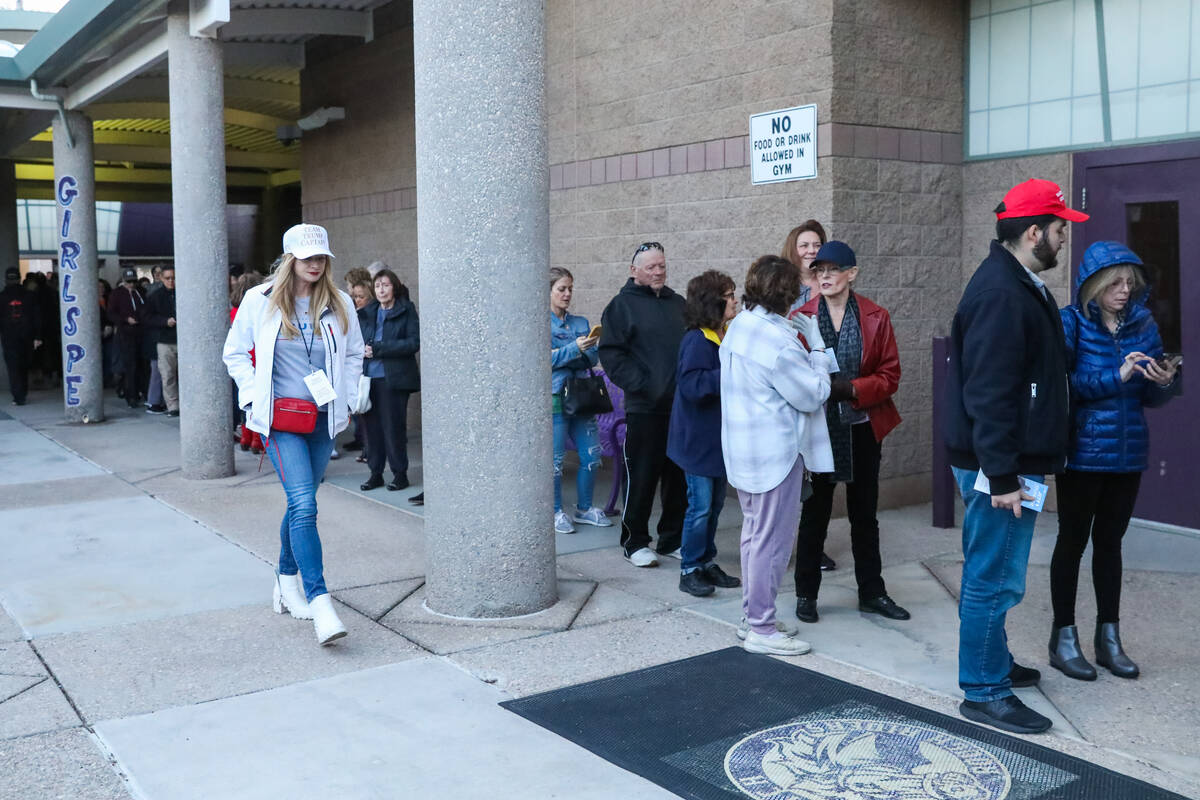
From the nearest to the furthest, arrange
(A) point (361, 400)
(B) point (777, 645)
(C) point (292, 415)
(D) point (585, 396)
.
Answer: (B) point (777, 645), (C) point (292, 415), (A) point (361, 400), (D) point (585, 396)

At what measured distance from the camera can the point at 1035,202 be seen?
4.39 m

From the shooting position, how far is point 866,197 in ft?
25.7

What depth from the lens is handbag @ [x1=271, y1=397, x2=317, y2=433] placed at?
5.39 m

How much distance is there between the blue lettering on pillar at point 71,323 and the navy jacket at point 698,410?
1006 cm

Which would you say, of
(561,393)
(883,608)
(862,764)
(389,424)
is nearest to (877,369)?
(883,608)

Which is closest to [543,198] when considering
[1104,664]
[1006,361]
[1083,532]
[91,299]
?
[1006,361]

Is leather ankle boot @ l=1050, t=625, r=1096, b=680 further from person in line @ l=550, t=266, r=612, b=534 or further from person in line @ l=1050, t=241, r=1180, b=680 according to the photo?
person in line @ l=550, t=266, r=612, b=534

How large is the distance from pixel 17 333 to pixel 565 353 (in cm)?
1182

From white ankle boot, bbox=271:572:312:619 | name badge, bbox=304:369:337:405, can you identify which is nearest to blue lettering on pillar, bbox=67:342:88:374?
white ankle boot, bbox=271:572:312:619

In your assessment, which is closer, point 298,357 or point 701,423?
point 298,357

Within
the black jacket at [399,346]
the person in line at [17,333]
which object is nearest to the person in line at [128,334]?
the person in line at [17,333]

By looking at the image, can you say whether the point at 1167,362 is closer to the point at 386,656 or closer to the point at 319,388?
the point at 386,656

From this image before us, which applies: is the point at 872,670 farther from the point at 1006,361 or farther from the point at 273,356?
the point at 273,356

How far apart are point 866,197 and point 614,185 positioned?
2.27 m
